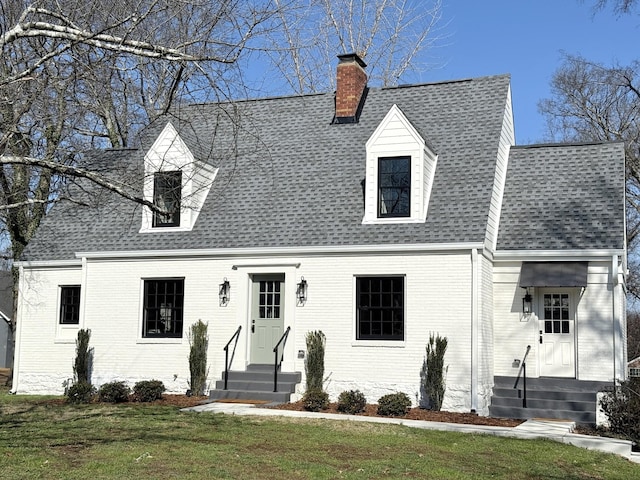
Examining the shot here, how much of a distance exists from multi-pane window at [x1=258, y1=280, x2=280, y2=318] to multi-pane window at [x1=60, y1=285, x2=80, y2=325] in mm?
5578

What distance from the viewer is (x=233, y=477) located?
373 inches

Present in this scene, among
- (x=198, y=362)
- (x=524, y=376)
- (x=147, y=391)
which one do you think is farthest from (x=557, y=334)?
(x=147, y=391)

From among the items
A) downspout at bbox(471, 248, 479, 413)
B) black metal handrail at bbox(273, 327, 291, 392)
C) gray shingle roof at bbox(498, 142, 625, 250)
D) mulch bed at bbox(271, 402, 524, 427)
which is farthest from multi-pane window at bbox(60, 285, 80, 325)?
gray shingle roof at bbox(498, 142, 625, 250)

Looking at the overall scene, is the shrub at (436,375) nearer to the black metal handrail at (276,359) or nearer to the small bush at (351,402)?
the small bush at (351,402)

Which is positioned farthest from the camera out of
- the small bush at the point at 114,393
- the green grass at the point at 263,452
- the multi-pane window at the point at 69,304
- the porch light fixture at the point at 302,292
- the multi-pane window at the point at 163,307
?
the multi-pane window at the point at 69,304

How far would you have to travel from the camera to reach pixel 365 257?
59.0 feet

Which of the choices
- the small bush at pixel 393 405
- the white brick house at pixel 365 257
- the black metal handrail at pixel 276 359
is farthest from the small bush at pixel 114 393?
the small bush at pixel 393 405

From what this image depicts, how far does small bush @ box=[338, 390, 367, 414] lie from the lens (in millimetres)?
16078

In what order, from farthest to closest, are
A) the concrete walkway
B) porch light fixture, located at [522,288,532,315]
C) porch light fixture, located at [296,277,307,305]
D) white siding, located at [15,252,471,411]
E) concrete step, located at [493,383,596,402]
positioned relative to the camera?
porch light fixture, located at [296,277,307,305] → porch light fixture, located at [522,288,532,315] → white siding, located at [15,252,471,411] → concrete step, located at [493,383,596,402] → the concrete walkway

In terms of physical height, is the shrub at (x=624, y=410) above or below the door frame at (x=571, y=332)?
below

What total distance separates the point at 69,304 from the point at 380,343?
9.03m

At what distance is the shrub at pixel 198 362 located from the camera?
18594 mm

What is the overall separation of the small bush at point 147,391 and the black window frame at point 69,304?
14.6ft

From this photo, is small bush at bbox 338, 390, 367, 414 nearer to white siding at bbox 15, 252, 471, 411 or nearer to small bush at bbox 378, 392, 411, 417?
small bush at bbox 378, 392, 411, 417
